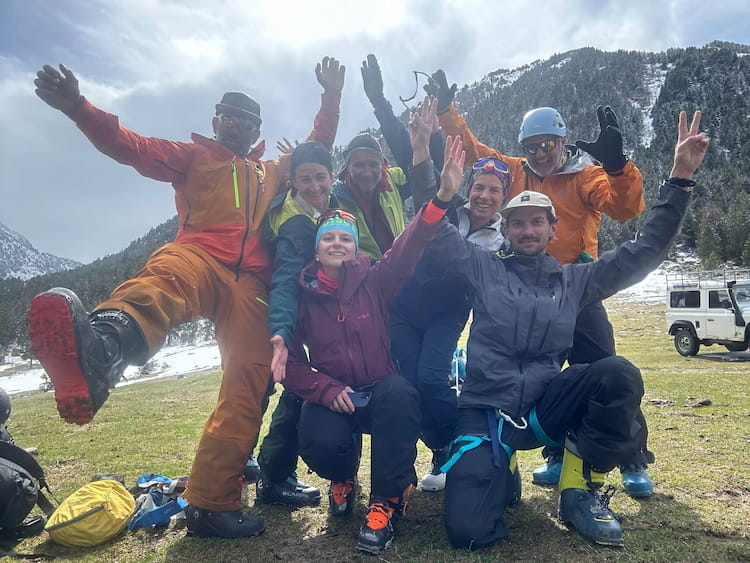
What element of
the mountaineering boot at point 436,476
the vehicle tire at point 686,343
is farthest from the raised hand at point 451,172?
the vehicle tire at point 686,343

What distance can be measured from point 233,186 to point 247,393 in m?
1.95

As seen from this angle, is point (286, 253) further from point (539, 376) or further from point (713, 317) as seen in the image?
point (713, 317)

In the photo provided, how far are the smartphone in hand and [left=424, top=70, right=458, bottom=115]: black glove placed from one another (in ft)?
11.4

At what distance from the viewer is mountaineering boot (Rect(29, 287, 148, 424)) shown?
8.91 feet

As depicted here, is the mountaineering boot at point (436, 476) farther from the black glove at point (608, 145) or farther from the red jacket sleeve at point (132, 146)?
the red jacket sleeve at point (132, 146)

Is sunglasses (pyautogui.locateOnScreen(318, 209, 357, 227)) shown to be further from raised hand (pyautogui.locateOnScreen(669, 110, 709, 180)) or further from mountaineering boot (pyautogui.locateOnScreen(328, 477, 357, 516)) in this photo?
raised hand (pyautogui.locateOnScreen(669, 110, 709, 180))

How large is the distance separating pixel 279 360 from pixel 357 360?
0.70 m

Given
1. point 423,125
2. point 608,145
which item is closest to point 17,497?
point 423,125

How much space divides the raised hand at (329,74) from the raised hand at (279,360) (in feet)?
11.3

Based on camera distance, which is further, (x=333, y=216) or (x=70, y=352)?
(x=333, y=216)

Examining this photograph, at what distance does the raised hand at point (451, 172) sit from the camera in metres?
3.57

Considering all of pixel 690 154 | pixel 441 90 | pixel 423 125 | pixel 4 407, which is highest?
pixel 441 90

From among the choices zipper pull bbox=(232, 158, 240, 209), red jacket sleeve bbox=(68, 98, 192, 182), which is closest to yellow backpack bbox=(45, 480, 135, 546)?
zipper pull bbox=(232, 158, 240, 209)

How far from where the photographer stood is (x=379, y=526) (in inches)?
125
